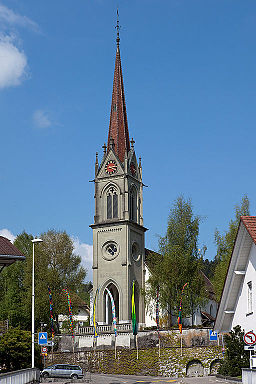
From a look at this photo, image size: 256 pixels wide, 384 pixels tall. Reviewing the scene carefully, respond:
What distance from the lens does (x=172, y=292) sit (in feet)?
197

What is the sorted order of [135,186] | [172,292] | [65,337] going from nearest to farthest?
1. [65,337]
2. [172,292]
3. [135,186]

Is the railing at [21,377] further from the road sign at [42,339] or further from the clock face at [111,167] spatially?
the clock face at [111,167]

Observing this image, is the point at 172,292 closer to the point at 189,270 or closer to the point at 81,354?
the point at 189,270

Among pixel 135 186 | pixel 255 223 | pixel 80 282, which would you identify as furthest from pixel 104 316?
pixel 255 223

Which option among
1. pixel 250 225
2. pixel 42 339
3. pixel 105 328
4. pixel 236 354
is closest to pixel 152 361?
pixel 105 328

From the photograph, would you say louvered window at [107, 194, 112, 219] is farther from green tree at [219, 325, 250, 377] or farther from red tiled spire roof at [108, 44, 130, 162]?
green tree at [219, 325, 250, 377]

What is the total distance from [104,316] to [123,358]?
17.0 metres

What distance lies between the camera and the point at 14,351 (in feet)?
103

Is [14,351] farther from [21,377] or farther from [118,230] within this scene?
[118,230]

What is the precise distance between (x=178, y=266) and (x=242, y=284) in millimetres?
40549

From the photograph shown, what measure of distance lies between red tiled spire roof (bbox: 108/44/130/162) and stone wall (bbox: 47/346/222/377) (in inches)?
1024

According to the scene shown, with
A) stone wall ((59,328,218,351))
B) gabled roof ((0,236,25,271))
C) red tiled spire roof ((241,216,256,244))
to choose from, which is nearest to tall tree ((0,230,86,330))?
stone wall ((59,328,218,351))

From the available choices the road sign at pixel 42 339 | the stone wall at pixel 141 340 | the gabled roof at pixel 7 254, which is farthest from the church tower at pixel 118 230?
the gabled roof at pixel 7 254

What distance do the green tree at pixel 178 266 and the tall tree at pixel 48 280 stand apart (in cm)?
1083
